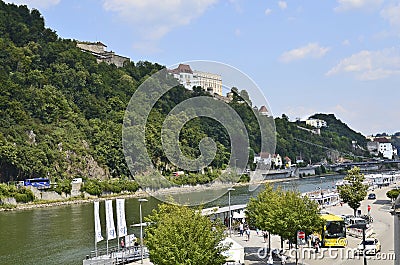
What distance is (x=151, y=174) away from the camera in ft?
186

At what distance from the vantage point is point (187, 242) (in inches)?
538

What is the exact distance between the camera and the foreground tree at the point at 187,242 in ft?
44.4

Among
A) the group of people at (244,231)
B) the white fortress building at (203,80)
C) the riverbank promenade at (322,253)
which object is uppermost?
the white fortress building at (203,80)

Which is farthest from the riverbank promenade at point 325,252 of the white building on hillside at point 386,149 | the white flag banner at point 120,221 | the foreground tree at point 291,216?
the white building on hillside at point 386,149

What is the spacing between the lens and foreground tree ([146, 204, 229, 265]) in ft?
44.4

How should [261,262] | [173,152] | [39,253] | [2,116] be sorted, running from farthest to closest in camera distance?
1. [2,116]
2. [173,152]
3. [39,253]
4. [261,262]

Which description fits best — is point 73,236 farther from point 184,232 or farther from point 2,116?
point 2,116

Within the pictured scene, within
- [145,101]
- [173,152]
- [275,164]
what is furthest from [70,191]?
[275,164]

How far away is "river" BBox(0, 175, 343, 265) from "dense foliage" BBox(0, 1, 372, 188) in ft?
38.8

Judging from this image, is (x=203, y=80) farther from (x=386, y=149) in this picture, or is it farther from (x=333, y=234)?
(x=386, y=149)

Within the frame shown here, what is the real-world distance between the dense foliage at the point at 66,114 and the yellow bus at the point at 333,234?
26.1 meters

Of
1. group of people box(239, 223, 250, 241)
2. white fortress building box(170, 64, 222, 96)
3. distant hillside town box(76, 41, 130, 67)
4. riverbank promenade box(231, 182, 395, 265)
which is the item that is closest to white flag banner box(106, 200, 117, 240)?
riverbank promenade box(231, 182, 395, 265)

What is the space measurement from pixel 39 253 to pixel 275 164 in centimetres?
8849

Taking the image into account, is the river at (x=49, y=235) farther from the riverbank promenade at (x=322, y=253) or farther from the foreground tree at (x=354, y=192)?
the riverbank promenade at (x=322, y=253)
